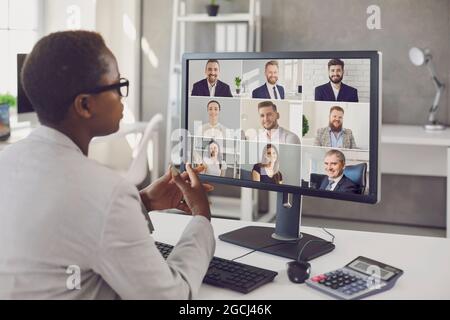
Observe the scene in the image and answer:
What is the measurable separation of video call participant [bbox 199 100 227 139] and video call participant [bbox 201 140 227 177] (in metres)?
0.02

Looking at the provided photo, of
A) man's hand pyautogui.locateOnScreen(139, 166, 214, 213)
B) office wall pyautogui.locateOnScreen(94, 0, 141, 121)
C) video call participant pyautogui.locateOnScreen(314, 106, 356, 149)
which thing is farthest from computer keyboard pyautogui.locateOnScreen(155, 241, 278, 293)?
office wall pyautogui.locateOnScreen(94, 0, 141, 121)

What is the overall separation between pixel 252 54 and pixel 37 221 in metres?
0.75

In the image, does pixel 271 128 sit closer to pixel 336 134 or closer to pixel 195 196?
pixel 336 134

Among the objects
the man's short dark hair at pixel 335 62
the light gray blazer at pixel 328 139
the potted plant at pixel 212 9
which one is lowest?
the light gray blazer at pixel 328 139

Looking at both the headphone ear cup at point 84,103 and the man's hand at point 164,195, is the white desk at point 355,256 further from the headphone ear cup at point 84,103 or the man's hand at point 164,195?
the headphone ear cup at point 84,103

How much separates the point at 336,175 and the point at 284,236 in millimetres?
239

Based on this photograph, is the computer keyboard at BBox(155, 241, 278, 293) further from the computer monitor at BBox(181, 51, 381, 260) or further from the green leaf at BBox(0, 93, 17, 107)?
the green leaf at BBox(0, 93, 17, 107)

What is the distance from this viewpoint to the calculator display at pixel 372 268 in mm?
1278

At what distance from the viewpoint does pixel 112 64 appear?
3.72 feet

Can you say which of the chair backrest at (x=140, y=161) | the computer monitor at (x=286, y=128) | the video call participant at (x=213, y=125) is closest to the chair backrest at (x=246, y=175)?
the computer monitor at (x=286, y=128)

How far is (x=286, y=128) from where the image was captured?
59.4 inches

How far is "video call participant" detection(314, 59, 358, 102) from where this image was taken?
1.43 metres

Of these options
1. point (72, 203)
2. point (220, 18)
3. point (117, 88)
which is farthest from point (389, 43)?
point (72, 203)
